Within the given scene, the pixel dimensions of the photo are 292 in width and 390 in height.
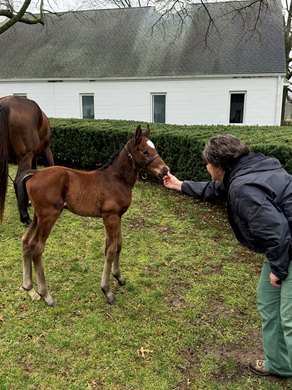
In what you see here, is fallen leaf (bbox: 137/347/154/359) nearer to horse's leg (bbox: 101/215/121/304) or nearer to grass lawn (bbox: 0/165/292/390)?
grass lawn (bbox: 0/165/292/390)

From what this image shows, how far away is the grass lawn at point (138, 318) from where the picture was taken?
2.98 m

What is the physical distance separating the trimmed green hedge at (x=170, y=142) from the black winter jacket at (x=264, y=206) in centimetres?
325

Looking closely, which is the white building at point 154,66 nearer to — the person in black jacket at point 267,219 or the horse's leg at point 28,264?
the horse's leg at point 28,264

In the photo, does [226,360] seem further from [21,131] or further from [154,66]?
[154,66]

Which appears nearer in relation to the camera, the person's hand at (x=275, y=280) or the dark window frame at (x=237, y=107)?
the person's hand at (x=275, y=280)

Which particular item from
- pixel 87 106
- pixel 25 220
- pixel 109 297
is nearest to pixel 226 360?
pixel 109 297

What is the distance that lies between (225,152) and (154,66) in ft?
55.1

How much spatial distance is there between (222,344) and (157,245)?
7.38ft

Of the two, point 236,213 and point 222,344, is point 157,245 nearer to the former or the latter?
point 222,344

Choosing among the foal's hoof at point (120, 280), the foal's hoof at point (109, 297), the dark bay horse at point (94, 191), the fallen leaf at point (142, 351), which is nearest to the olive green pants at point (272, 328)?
the fallen leaf at point (142, 351)

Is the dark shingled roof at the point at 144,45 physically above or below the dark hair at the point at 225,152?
above

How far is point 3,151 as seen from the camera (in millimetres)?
5082

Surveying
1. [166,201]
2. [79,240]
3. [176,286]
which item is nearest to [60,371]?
[176,286]

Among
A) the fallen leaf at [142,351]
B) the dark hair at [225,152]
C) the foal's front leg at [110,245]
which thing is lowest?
the fallen leaf at [142,351]
